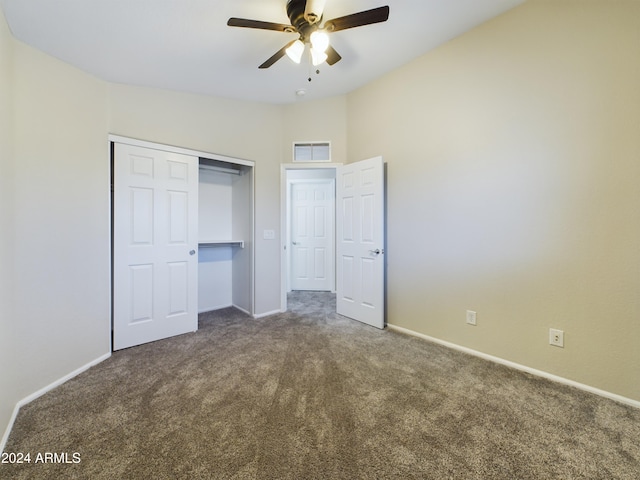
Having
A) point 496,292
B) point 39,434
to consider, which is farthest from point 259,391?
point 496,292

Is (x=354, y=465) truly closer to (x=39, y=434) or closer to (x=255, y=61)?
(x=39, y=434)

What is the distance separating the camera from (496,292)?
2307mm

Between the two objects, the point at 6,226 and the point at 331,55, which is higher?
the point at 331,55

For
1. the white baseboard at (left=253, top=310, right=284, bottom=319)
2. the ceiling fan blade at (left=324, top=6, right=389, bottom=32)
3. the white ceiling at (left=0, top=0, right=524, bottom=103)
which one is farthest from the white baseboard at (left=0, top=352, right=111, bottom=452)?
the ceiling fan blade at (left=324, top=6, right=389, bottom=32)

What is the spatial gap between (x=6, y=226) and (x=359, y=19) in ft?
8.76

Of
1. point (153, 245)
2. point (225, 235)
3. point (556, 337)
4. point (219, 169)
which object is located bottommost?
point (556, 337)

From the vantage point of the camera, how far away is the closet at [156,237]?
8.38 feet

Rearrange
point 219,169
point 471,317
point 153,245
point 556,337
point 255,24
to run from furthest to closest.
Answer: point 219,169 < point 153,245 < point 471,317 < point 556,337 < point 255,24

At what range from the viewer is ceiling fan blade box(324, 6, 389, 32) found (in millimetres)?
1657

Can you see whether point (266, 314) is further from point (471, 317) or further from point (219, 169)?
point (471, 317)

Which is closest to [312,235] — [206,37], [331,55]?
[331,55]

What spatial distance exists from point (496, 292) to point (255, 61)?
3.13 m

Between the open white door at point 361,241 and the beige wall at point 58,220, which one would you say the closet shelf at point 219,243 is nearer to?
the beige wall at point 58,220

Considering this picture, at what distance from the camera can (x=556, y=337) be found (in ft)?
6.57
